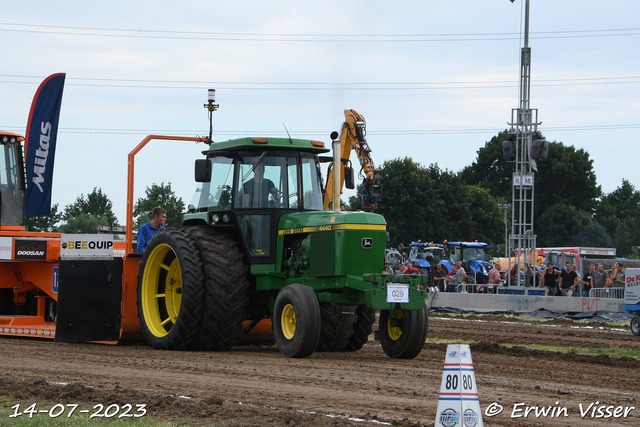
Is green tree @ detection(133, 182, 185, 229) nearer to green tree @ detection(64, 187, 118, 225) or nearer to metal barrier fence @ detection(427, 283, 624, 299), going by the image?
green tree @ detection(64, 187, 118, 225)

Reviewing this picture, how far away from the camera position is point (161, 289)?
38.1ft

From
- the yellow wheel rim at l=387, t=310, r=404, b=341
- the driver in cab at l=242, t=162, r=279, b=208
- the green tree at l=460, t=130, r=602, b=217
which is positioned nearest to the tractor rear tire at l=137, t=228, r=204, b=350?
the driver in cab at l=242, t=162, r=279, b=208

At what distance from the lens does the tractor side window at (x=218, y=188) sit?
11094 millimetres

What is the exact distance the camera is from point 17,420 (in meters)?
5.84

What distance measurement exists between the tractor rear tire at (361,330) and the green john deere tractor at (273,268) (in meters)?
0.01

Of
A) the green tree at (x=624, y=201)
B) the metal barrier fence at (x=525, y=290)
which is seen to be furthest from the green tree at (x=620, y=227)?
the metal barrier fence at (x=525, y=290)

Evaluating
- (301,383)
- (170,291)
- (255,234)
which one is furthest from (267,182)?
(301,383)

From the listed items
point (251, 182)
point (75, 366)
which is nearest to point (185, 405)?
point (75, 366)

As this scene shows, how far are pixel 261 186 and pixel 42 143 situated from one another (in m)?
8.78

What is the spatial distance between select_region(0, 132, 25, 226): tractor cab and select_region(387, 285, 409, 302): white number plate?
7.67 metres

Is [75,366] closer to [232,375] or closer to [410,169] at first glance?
[232,375]

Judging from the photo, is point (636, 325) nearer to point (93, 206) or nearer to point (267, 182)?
point (267, 182)

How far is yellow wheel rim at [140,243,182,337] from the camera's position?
448 inches

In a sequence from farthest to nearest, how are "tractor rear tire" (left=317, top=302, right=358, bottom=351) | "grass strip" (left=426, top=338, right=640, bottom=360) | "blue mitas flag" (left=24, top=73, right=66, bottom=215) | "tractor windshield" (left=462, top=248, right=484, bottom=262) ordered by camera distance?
1. "tractor windshield" (left=462, top=248, right=484, bottom=262)
2. "blue mitas flag" (left=24, top=73, right=66, bottom=215)
3. "grass strip" (left=426, top=338, right=640, bottom=360)
4. "tractor rear tire" (left=317, top=302, right=358, bottom=351)
